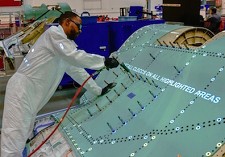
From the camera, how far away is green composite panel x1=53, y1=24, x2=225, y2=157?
1.83m

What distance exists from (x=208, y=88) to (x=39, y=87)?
1777 millimetres

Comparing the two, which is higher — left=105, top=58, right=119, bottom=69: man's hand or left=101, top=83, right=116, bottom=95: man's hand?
left=105, top=58, right=119, bottom=69: man's hand

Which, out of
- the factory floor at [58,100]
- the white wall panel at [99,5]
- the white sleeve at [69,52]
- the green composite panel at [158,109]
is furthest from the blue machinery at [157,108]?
the white wall panel at [99,5]

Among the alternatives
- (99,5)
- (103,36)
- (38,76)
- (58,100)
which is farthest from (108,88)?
(99,5)

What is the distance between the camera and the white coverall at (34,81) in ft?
9.78

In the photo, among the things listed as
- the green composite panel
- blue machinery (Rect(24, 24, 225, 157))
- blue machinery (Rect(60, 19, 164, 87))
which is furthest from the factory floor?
the green composite panel

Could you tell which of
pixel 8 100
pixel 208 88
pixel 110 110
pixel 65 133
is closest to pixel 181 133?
pixel 208 88

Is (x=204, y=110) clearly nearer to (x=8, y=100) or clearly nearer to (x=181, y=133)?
(x=181, y=133)

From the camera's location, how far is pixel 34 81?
3.11 m

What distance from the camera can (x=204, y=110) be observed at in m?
1.88

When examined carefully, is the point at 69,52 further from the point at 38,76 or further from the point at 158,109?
the point at 158,109

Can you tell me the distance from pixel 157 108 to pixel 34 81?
141cm

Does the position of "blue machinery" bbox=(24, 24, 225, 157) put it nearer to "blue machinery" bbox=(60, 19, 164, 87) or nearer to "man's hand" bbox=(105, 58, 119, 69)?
"man's hand" bbox=(105, 58, 119, 69)

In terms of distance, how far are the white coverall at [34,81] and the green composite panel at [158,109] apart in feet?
1.25
